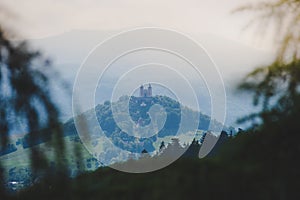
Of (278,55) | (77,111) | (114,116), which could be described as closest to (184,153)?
(114,116)

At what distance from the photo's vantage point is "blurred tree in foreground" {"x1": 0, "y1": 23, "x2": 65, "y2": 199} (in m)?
2.13

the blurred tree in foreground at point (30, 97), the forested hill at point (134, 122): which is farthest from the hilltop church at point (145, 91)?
the blurred tree in foreground at point (30, 97)

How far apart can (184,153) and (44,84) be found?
28.4 inches

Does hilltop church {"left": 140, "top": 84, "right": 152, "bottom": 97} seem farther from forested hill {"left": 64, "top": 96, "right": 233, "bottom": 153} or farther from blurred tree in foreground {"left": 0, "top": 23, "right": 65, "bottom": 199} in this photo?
blurred tree in foreground {"left": 0, "top": 23, "right": 65, "bottom": 199}

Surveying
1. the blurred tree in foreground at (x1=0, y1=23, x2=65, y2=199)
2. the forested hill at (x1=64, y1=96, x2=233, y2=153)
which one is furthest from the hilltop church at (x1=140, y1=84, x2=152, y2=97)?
the blurred tree in foreground at (x1=0, y1=23, x2=65, y2=199)

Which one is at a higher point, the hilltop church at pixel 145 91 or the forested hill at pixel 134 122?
the hilltop church at pixel 145 91

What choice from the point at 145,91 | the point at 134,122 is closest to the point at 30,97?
the point at 134,122

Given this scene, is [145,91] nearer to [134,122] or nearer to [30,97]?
[134,122]

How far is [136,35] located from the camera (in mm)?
2441

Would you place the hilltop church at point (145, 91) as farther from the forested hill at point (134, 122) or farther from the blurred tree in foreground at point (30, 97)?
the blurred tree in foreground at point (30, 97)

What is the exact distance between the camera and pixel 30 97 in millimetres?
2195

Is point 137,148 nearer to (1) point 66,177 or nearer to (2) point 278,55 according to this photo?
(1) point 66,177

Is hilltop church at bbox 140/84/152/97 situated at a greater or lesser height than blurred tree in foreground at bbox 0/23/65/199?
greater

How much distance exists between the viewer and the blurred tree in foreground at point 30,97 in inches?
84.0
